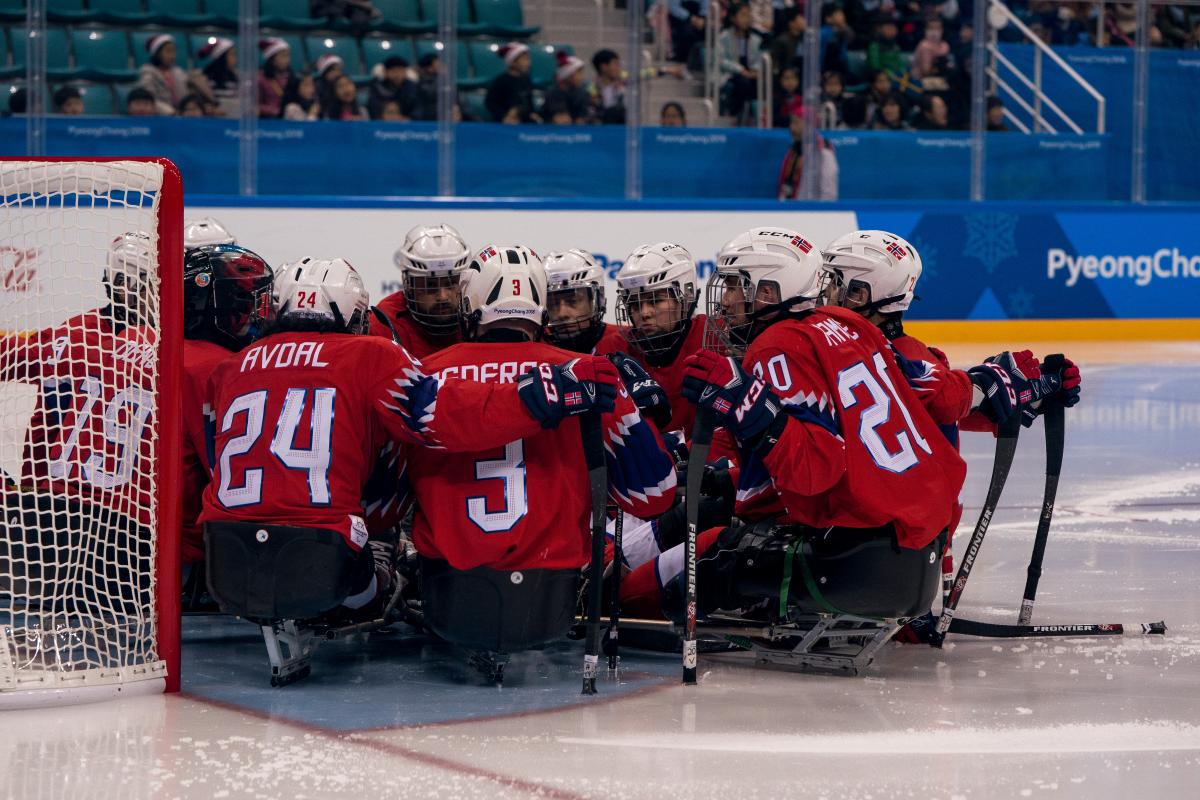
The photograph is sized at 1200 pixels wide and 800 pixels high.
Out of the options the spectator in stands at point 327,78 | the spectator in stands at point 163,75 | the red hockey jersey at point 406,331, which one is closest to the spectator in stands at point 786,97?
the spectator in stands at point 327,78

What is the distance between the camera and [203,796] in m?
3.65

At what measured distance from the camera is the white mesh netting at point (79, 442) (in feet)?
15.0

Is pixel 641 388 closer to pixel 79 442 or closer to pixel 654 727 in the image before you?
pixel 654 727

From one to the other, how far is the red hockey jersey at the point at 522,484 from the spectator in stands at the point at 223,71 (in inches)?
319

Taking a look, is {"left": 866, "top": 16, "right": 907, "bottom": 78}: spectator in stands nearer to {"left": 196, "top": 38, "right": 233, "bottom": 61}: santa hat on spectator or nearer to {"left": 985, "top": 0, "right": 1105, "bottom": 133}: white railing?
{"left": 985, "top": 0, "right": 1105, "bottom": 133}: white railing

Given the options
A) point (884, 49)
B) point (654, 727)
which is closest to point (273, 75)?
point (884, 49)

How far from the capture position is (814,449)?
4457 millimetres

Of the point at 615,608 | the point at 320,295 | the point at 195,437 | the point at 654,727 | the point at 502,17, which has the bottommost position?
the point at 654,727

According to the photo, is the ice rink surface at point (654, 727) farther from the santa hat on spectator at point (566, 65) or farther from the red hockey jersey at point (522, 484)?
the santa hat on spectator at point (566, 65)

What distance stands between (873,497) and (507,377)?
1026 mm

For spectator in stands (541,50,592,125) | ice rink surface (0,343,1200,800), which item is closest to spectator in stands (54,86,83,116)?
spectator in stands (541,50,592,125)

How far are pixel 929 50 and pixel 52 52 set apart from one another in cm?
667

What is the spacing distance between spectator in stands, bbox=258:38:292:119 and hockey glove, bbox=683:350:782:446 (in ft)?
28.0

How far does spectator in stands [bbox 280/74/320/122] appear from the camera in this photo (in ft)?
40.7
